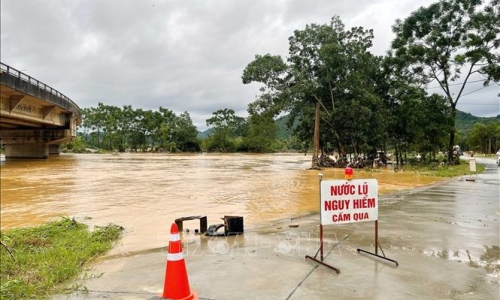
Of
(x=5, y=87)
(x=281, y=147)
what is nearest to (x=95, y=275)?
(x=5, y=87)

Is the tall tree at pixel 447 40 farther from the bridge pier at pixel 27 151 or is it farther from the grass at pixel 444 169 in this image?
the bridge pier at pixel 27 151

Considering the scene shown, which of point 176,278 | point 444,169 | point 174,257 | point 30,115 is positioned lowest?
point 444,169

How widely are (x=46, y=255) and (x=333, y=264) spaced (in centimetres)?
402

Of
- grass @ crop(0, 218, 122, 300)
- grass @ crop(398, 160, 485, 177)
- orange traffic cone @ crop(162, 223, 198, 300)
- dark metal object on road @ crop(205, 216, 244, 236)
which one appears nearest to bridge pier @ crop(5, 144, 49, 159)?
grass @ crop(398, 160, 485, 177)

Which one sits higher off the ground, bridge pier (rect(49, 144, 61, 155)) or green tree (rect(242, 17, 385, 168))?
green tree (rect(242, 17, 385, 168))

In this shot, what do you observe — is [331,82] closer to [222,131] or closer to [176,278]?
[176,278]

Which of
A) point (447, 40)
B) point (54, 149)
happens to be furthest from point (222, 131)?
point (447, 40)

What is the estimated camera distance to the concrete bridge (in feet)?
69.8

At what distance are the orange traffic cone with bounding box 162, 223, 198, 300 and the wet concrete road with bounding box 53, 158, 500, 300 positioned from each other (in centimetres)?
24

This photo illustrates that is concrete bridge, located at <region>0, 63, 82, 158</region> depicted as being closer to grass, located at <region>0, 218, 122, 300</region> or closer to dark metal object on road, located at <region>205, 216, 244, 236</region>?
grass, located at <region>0, 218, 122, 300</region>

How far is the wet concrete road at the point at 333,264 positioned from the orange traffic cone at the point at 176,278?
240 mm

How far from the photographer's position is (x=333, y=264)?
4.38m

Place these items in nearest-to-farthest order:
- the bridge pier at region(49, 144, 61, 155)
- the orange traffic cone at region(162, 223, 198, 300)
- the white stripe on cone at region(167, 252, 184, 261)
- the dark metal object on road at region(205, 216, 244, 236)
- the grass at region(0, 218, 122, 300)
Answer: the orange traffic cone at region(162, 223, 198, 300)
the white stripe on cone at region(167, 252, 184, 261)
the grass at region(0, 218, 122, 300)
the dark metal object on road at region(205, 216, 244, 236)
the bridge pier at region(49, 144, 61, 155)

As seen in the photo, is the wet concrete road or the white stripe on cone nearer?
the white stripe on cone
